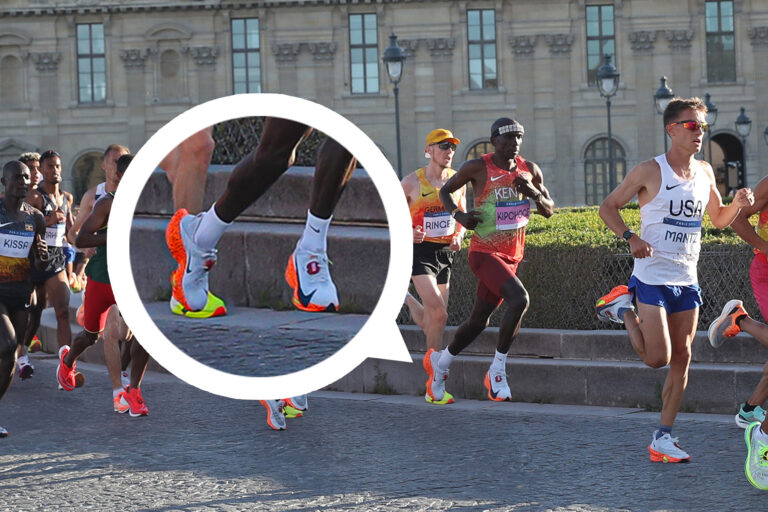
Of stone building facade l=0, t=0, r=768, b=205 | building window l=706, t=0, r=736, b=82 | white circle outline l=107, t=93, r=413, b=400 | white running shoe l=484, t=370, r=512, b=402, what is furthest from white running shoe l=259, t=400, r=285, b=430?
building window l=706, t=0, r=736, b=82

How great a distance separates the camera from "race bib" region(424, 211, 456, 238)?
803cm

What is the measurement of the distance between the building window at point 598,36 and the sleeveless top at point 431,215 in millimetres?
38665

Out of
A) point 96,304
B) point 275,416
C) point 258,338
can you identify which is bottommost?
point 275,416

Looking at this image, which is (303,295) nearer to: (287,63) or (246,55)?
(287,63)

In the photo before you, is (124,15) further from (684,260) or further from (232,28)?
(684,260)

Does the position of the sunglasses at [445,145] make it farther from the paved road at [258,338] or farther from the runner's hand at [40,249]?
the paved road at [258,338]

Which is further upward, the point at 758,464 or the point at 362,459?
the point at 758,464

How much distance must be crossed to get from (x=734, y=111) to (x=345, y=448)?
135 ft

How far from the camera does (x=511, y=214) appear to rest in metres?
7.51

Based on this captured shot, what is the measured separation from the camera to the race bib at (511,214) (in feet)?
24.5

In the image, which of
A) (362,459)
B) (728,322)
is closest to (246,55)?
(728,322)

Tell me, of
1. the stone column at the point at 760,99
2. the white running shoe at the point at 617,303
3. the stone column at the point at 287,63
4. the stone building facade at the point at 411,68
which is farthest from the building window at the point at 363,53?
the white running shoe at the point at 617,303

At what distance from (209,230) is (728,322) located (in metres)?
4.74

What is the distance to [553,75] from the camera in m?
45.5
